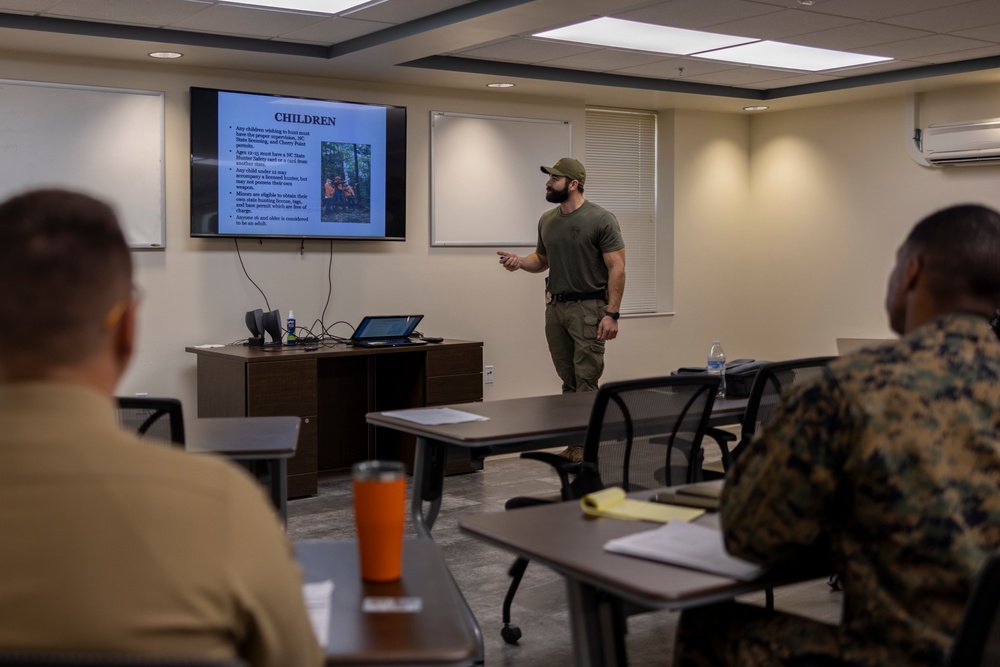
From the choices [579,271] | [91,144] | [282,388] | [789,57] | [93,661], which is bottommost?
[282,388]

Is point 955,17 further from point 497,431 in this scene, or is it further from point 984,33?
point 497,431

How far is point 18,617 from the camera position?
895 mm

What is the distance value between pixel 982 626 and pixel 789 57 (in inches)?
231

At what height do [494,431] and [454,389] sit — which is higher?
[494,431]

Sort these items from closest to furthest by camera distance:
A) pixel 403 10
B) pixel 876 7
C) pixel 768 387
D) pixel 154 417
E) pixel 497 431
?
pixel 154 417, pixel 497 431, pixel 768 387, pixel 403 10, pixel 876 7

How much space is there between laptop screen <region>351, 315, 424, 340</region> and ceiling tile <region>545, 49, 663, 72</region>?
6.05ft

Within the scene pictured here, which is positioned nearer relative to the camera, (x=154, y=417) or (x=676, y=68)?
(x=154, y=417)

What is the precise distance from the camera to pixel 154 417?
268 cm

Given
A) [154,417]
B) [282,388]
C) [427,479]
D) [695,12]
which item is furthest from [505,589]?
[695,12]

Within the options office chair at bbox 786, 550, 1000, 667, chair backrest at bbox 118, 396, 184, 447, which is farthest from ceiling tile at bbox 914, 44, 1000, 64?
office chair at bbox 786, 550, 1000, 667

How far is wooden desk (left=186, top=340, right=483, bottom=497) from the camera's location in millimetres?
5500

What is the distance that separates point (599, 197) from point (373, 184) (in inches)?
84.6

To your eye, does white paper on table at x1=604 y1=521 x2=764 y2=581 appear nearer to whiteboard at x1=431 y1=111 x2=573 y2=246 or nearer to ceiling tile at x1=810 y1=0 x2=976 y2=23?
ceiling tile at x1=810 y1=0 x2=976 y2=23

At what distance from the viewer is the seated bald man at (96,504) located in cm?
90
